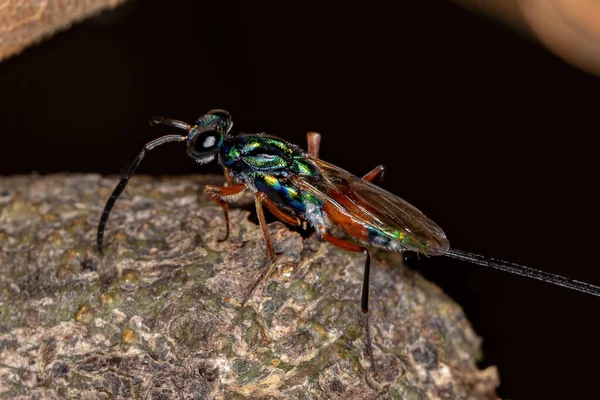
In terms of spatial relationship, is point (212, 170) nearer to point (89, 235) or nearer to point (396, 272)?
point (89, 235)

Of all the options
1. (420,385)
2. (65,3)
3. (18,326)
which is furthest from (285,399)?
(65,3)

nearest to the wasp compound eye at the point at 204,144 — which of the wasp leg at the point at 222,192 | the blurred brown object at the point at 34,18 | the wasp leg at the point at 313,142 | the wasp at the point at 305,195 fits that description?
the wasp at the point at 305,195

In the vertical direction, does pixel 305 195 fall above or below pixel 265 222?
above

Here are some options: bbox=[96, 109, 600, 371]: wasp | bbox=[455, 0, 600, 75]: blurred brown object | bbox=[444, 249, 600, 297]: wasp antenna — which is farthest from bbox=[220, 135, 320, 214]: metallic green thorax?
bbox=[455, 0, 600, 75]: blurred brown object

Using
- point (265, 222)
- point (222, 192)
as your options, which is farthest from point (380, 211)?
point (222, 192)

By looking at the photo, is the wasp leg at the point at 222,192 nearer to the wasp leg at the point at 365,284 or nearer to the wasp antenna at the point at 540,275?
the wasp leg at the point at 365,284

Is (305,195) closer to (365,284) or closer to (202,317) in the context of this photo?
(365,284)
